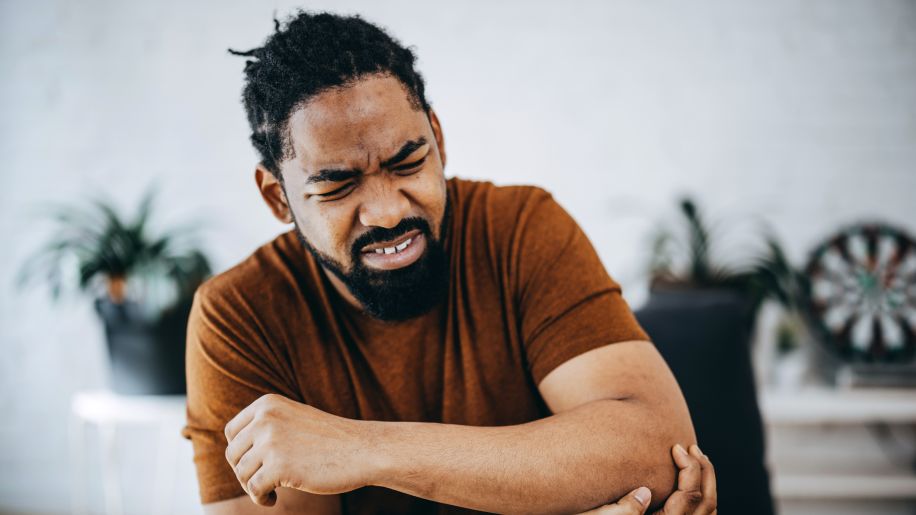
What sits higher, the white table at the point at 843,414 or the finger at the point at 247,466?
the finger at the point at 247,466

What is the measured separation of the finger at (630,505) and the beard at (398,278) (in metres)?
0.42

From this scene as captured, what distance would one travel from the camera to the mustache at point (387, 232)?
0.98m

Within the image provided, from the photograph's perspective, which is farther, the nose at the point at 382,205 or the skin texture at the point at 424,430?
the nose at the point at 382,205

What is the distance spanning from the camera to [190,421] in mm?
1025

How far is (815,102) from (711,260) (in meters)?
0.76

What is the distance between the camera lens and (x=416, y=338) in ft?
3.54

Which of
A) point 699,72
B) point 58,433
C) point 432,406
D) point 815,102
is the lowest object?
point 58,433

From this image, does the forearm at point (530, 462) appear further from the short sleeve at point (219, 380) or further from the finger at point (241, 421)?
the short sleeve at point (219, 380)

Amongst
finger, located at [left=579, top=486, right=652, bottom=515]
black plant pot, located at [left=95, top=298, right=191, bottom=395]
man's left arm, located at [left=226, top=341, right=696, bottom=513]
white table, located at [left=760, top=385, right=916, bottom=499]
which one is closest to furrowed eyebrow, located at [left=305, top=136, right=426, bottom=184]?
man's left arm, located at [left=226, top=341, right=696, bottom=513]

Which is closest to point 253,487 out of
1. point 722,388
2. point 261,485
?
point 261,485

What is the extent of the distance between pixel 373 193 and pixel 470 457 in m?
0.42

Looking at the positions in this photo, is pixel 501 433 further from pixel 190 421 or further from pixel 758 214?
pixel 758 214

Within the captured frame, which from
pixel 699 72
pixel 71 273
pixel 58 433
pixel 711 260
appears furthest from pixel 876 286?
pixel 58 433

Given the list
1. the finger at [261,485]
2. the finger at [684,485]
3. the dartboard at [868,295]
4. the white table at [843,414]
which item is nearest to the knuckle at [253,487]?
the finger at [261,485]
